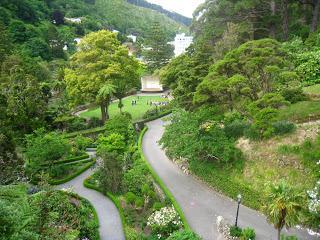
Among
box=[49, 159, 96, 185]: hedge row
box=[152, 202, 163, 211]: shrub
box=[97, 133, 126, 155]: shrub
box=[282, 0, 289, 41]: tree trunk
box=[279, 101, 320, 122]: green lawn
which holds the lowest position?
box=[49, 159, 96, 185]: hedge row

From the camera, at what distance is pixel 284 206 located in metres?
14.5

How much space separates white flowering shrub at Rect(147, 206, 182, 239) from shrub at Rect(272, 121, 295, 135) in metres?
7.88

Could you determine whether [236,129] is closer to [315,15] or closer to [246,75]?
[246,75]

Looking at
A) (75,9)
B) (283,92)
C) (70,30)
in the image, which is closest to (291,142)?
(283,92)

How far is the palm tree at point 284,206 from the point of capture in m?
14.5

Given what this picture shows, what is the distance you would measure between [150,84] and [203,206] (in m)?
36.3

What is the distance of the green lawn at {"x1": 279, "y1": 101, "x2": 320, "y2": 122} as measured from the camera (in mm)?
22434

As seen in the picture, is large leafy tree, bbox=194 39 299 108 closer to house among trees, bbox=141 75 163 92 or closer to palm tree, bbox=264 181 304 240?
palm tree, bbox=264 181 304 240

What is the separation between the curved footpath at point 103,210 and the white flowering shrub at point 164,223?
6.29 ft

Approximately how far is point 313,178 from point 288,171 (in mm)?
1582

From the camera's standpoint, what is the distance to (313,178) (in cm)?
1852

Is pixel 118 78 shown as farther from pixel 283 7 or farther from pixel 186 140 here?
pixel 283 7

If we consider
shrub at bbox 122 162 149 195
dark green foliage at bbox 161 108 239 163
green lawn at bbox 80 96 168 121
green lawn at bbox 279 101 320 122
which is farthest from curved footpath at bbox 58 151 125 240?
green lawn at bbox 80 96 168 121

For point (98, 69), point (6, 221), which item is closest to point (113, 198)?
point (6, 221)
